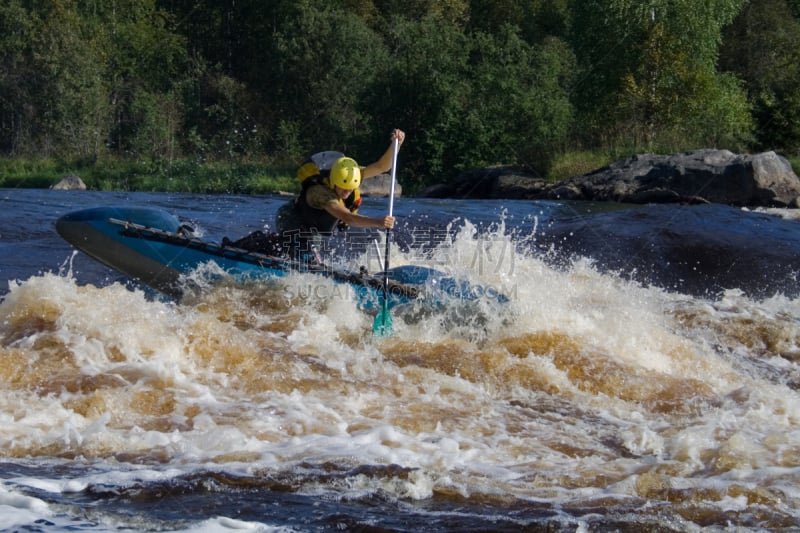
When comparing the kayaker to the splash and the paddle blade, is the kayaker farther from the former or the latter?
the paddle blade

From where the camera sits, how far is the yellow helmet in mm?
7551

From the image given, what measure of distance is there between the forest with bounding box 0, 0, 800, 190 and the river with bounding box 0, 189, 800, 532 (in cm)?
1929

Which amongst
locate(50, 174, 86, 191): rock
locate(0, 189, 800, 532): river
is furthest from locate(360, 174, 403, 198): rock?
locate(0, 189, 800, 532): river

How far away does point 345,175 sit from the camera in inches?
297

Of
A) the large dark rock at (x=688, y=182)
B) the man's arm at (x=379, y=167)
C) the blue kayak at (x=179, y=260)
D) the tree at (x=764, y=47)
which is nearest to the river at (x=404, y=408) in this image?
the blue kayak at (x=179, y=260)

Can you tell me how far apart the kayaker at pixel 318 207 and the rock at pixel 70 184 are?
2087cm

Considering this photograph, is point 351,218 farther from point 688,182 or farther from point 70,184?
point 70,184

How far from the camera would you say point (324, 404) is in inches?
220

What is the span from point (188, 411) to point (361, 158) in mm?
29522

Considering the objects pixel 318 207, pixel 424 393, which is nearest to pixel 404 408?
pixel 424 393

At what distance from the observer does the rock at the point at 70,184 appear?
27.5 m

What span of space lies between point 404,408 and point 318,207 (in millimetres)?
2651

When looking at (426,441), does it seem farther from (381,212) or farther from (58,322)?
(381,212)

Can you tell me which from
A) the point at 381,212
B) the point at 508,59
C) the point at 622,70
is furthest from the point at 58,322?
the point at 508,59
